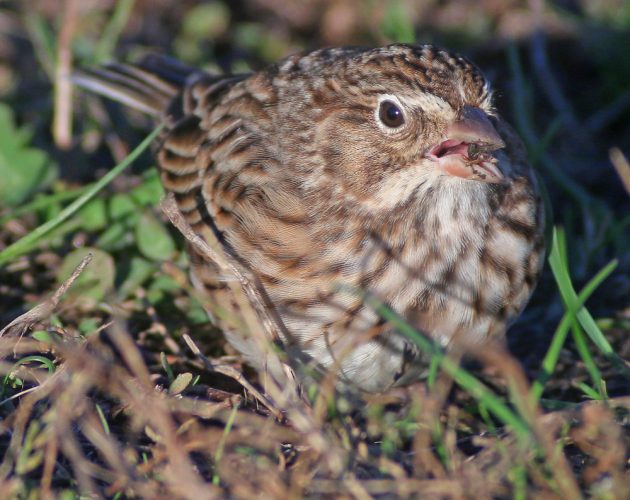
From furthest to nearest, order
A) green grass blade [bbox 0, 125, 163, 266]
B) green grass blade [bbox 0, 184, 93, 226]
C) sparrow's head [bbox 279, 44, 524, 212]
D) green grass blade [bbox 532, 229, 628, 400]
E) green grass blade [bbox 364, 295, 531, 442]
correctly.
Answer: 1. green grass blade [bbox 0, 184, 93, 226]
2. green grass blade [bbox 0, 125, 163, 266]
3. sparrow's head [bbox 279, 44, 524, 212]
4. green grass blade [bbox 532, 229, 628, 400]
5. green grass blade [bbox 364, 295, 531, 442]

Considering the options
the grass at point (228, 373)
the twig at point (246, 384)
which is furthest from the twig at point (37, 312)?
the twig at point (246, 384)

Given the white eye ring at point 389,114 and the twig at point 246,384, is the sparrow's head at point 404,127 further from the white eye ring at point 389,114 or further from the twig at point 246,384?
the twig at point 246,384

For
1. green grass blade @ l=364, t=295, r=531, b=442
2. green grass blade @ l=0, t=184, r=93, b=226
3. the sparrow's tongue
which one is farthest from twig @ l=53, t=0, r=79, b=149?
green grass blade @ l=364, t=295, r=531, b=442

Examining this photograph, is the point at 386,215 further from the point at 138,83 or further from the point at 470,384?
the point at 138,83

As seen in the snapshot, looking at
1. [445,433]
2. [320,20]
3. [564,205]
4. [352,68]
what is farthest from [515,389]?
[320,20]

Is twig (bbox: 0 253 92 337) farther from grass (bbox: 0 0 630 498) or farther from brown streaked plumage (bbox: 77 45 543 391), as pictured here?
brown streaked plumage (bbox: 77 45 543 391)

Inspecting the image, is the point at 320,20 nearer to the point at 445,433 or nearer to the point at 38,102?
the point at 38,102
